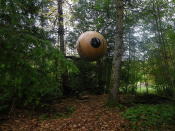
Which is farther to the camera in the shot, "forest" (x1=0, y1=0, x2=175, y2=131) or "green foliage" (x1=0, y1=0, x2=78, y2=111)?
"forest" (x1=0, y1=0, x2=175, y2=131)

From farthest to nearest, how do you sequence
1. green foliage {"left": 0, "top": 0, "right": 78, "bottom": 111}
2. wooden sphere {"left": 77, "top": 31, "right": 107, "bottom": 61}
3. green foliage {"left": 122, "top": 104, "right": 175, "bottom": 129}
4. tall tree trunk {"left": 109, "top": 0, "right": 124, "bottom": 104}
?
tall tree trunk {"left": 109, "top": 0, "right": 124, "bottom": 104}, wooden sphere {"left": 77, "top": 31, "right": 107, "bottom": 61}, green foliage {"left": 122, "top": 104, "right": 175, "bottom": 129}, green foliage {"left": 0, "top": 0, "right": 78, "bottom": 111}

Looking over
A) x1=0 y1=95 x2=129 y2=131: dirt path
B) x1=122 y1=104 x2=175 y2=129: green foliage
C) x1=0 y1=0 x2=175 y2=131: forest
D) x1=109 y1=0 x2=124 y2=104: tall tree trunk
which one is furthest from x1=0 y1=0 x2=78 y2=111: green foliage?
x1=109 y1=0 x2=124 y2=104: tall tree trunk

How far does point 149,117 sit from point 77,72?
2928mm

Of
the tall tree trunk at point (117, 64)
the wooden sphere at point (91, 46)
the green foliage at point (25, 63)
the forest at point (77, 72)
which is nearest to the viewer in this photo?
the green foliage at point (25, 63)

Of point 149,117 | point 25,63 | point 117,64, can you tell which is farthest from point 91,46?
point 25,63

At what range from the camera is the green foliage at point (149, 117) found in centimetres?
417

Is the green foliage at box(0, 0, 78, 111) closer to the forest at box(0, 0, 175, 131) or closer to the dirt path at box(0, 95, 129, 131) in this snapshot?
the forest at box(0, 0, 175, 131)

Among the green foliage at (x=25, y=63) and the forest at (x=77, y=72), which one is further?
the forest at (x=77, y=72)

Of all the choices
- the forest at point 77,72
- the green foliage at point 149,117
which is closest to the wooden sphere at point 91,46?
the forest at point 77,72

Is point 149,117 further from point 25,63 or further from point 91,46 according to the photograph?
point 25,63

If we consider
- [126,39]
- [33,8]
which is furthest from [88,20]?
[33,8]

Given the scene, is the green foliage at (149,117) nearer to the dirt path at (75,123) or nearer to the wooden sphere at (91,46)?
the dirt path at (75,123)

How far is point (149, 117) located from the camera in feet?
14.8

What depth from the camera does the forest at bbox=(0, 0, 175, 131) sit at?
218 centimetres
